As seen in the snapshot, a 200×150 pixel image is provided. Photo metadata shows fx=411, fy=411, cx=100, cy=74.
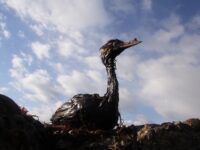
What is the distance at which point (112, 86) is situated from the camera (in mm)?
9484

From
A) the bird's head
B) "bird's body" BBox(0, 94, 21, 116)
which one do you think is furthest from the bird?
"bird's body" BBox(0, 94, 21, 116)

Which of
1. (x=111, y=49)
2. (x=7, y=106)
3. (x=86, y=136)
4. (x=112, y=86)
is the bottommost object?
(x=86, y=136)

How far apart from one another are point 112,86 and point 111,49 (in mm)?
983

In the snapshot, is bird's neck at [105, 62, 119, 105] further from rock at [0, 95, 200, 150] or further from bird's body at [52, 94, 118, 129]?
rock at [0, 95, 200, 150]

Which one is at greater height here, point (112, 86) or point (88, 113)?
point (112, 86)

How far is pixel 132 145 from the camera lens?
7430mm

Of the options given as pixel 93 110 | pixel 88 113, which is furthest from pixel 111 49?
pixel 88 113

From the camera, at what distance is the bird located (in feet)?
28.7

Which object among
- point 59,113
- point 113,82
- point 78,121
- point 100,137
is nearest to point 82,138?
point 100,137

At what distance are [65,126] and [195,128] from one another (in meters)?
2.60

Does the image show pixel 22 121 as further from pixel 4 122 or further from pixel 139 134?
pixel 139 134

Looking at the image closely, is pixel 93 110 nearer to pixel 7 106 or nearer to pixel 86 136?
pixel 86 136

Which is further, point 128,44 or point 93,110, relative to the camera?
point 128,44

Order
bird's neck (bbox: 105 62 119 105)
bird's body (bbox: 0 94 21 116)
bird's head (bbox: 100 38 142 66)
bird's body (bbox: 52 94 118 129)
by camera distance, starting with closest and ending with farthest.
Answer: bird's body (bbox: 0 94 21 116)
bird's body (bbox: 52 94 118 129)
bird's neck (bbox: 105 62 119 105)
bird's head (bbox: 100 38 142 66)
